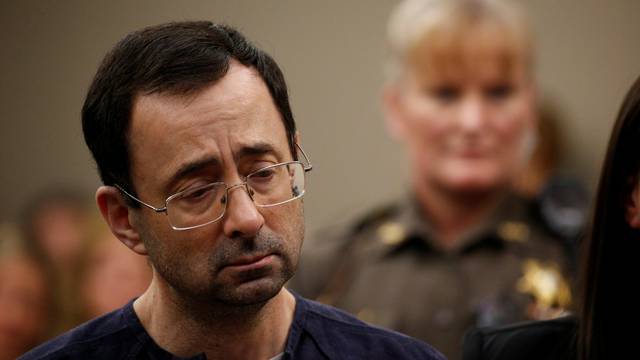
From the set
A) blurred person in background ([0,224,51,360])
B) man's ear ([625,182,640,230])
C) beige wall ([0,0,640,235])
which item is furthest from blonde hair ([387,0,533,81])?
man's ear ([625,182,640,230])

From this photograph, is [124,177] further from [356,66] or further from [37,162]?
[37,162]

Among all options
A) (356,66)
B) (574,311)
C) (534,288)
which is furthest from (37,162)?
(574,311)

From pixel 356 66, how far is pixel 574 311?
4220 millimetres

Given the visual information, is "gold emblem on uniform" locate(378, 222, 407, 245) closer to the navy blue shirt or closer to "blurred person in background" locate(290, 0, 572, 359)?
"blurred person in background" locate(290, 0, 572, 359)

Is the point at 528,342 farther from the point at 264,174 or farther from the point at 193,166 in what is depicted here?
the point at 193,166

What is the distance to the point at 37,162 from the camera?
25.4 ft

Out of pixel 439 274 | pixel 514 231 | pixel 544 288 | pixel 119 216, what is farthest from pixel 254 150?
pixel 514 231

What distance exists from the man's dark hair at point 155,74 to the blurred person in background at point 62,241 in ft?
9.63

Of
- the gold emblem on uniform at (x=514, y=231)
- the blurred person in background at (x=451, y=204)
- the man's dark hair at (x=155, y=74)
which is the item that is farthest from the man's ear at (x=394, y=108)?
the man's dark hair at (x=155, y=74)

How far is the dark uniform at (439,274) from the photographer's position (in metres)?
4.82

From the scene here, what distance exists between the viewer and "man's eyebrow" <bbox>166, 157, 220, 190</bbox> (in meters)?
2.59

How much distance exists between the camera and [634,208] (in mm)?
3004

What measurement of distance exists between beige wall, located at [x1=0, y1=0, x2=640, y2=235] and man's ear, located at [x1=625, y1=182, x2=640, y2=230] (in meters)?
3.62

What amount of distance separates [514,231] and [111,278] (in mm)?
1843
